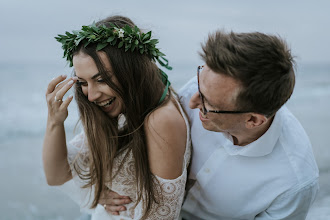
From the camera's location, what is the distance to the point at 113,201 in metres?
3.15

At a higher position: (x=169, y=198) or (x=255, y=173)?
(x=255, y=173)

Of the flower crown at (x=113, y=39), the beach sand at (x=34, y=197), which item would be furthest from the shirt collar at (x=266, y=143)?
the beach sand at (x=34, y=197)

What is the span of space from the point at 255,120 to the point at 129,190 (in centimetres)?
121

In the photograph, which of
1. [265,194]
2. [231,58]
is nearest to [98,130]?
[231,58]

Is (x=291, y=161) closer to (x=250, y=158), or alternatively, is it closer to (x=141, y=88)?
(x=250, y=158)

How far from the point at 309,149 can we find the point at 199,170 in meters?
0.86

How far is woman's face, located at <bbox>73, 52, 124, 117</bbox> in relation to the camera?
2.52 meters

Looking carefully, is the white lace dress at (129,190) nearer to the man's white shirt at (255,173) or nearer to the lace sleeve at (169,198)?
the lace sleeve at (169,198)

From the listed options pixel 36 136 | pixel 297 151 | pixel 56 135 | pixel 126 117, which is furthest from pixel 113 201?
pixel 36 136

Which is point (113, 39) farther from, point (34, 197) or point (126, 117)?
point (34, 197)

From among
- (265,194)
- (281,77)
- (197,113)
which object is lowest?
(265,194)

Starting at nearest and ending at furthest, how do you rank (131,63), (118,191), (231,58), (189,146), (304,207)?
(231,58) < (131,63) < (304,207) < (189,146) < (118,191)

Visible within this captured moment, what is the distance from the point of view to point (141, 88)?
2635 mm

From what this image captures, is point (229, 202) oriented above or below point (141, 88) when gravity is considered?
below
